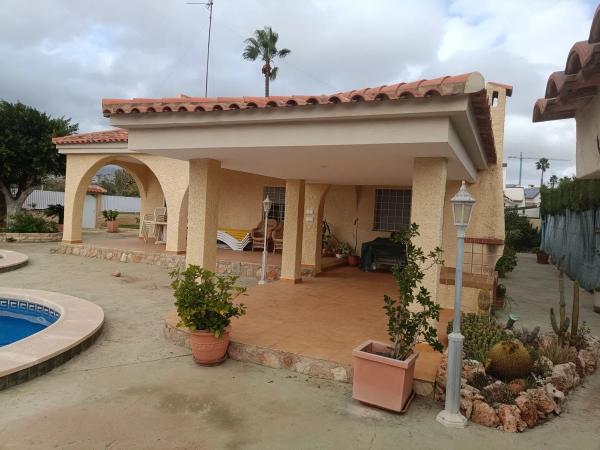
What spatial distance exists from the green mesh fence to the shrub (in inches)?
912

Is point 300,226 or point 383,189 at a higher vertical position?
point 383,189

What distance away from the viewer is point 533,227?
103 ft

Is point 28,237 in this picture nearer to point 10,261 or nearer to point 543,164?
point 10,261

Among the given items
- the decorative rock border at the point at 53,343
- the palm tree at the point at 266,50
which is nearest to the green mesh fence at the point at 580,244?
the decorative rock border at the point at 53,343

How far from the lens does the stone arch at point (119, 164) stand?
49.4 ft

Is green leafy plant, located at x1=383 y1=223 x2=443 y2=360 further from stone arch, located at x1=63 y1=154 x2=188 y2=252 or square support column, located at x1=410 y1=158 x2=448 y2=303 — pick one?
stone arch, located at x1=63 y1=154 x2=188 y2=252

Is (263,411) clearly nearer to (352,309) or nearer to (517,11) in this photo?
(352,309)

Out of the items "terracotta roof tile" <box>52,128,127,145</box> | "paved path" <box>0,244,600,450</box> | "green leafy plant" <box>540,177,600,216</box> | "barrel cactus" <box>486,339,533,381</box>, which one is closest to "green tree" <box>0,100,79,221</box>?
"terracotta roof tile" <box>52,128,127,145</box>

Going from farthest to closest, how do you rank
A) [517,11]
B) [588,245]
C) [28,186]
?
[28,186] < [588,245] < [517,11]

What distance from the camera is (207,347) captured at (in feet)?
18.6

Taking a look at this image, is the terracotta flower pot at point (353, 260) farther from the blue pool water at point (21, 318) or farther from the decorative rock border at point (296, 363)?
the blue pool water at point (21, 318)

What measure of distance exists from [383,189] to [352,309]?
23.7ft

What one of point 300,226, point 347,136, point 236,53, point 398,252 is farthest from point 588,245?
point 236,53

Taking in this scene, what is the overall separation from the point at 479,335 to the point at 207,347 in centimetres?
392
